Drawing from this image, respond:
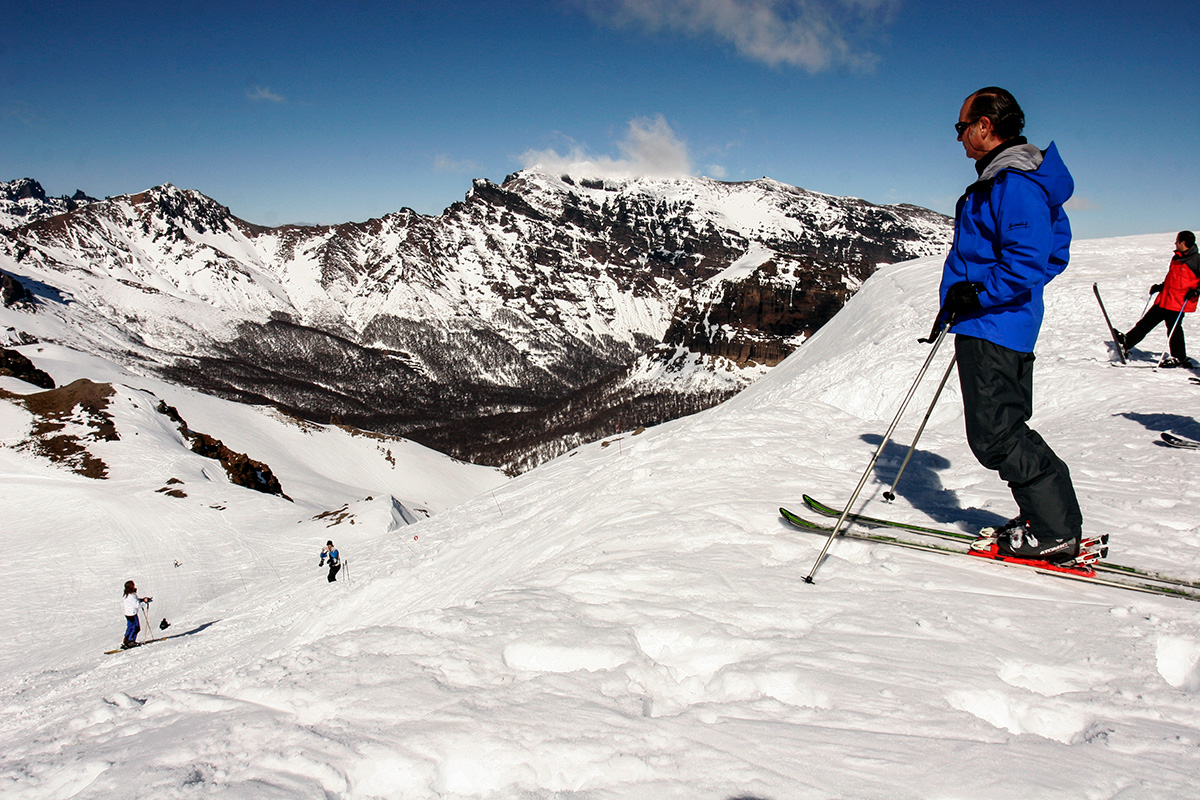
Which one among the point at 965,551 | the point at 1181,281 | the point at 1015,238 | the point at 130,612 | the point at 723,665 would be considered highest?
the point at 1181,281

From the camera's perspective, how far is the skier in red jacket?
11883 millimetres

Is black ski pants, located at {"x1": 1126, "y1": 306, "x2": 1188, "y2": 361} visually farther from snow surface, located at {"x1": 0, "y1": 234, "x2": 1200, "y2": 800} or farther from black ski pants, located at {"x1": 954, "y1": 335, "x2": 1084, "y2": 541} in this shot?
black ski pants, located at {"x1": 954, "y1": 335, "x2": 1084, "y2": 541}

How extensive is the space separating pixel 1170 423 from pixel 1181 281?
485 cm

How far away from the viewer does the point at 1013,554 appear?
5.34 metres

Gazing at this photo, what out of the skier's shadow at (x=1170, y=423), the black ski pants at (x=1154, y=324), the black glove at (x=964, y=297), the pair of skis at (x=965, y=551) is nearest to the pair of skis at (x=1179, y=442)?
the skier's shadow at (x=1170, y=423)

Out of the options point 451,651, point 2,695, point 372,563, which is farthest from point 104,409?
point 451,651

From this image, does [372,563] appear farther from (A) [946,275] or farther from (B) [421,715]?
(A) [946,275]

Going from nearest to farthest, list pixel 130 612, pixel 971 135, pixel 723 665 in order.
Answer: pixel 723 665 < pixel 971 135 < pixel 130 612

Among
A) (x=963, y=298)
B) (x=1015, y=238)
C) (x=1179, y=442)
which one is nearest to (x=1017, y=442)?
(x=963, y=298)

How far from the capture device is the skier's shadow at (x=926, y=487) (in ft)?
22.5

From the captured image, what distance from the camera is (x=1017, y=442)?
16.9ft

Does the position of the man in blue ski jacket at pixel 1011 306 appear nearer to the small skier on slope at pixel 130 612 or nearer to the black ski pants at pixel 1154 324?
the black ski pants at pixel 1154 324

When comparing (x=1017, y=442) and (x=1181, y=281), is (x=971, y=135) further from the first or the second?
(x=1181, y=281)

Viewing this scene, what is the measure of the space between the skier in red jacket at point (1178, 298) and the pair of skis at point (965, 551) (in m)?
9.91
